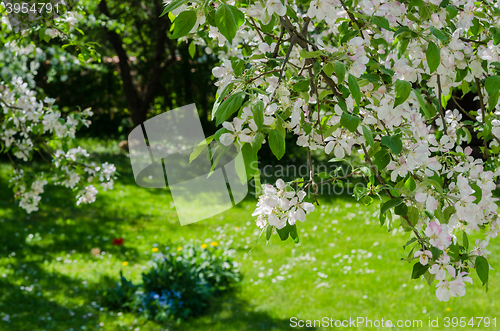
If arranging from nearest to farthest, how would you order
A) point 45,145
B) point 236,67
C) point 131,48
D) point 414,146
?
point 236,67, point 414,146, point 45,145, point 131,48

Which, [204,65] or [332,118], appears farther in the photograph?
[204,65]

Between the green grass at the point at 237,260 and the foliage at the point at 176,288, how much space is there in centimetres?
10

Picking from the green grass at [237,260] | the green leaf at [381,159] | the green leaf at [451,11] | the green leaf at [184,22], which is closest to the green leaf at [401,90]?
the green leaf at [381,159]

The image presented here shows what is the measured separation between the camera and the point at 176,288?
3.83 meters

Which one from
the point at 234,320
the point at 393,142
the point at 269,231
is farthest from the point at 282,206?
the point at 234,320

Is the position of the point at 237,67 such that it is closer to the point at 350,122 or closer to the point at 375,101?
the point at 350,122

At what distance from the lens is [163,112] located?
10.1 metres

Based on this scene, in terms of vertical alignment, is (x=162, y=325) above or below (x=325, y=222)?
below

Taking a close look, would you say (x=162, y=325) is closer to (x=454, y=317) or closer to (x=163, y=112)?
(x=454, y=317)

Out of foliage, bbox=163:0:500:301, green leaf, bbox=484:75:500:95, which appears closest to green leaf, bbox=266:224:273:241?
foliage, bbox=163:0:500:301

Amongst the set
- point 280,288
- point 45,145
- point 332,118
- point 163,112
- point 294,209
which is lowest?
point 280,288

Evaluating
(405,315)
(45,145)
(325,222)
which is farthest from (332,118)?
(325,222)

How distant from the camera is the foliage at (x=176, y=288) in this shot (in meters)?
3.71

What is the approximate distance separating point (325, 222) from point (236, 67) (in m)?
4.78
